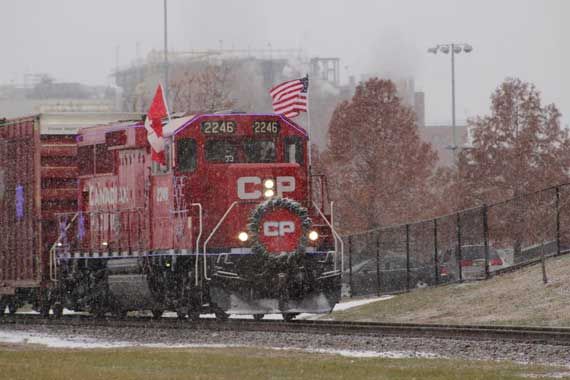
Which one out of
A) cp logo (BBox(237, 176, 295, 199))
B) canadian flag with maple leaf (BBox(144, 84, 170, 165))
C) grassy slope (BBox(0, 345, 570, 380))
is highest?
canadian flag with maple leaf (BBox(144, 84, 170, 165))

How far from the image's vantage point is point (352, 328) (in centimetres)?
2333

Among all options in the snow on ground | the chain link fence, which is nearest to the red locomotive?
the snow on ground

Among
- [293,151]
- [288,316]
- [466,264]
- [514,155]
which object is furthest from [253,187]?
[514,155]

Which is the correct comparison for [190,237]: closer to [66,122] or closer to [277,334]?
[277,334]

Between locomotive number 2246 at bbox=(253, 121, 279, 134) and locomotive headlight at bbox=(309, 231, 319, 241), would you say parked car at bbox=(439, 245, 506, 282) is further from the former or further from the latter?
locomotive number 2246 at bbox=(253, 121, 279, 134)

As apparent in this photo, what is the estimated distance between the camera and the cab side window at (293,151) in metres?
26.0

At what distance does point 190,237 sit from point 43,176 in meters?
5.75

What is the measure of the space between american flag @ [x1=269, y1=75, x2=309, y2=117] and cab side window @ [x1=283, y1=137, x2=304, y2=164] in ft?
6.42

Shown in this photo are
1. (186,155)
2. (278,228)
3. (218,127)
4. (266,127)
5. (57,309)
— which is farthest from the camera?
(57,309)

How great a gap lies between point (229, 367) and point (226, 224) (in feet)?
27.3

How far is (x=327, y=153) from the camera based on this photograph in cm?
5322

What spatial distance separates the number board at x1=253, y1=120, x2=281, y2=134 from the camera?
25.8m

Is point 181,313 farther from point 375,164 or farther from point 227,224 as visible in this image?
point 375,164

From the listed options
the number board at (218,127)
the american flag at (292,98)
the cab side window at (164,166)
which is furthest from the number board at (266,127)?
the american flag at (292,98)
